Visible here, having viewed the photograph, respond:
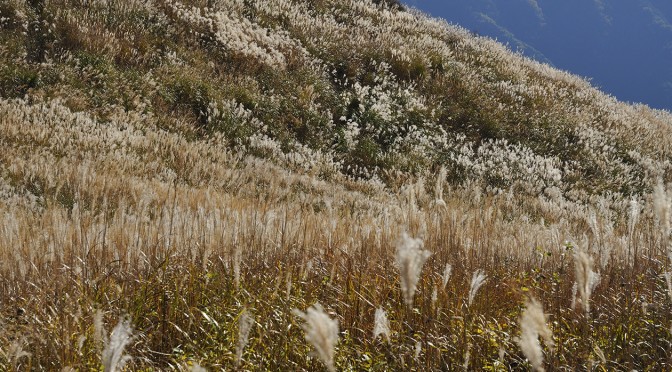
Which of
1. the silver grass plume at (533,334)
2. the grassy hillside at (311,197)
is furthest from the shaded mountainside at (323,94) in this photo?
the silver grass plume at (533,334)

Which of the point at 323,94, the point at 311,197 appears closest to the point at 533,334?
the point at 311,197

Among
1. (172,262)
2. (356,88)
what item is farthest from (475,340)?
(356,88)

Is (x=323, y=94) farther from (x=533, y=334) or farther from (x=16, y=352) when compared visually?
(x=533, y=334)

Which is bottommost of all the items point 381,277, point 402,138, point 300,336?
point 300,336

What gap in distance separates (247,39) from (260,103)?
2680 millimetres

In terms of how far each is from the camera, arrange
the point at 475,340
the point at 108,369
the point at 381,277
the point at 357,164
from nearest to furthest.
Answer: the point at 108,369, the point at 475,340, the point at 381,277, the point at 357,164

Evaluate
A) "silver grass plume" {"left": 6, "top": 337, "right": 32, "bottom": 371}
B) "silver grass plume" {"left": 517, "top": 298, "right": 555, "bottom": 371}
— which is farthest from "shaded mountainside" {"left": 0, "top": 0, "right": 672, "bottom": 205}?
"silver grass plume" {"left": 517, "top": 298, "right": 555, "bottom": 371}

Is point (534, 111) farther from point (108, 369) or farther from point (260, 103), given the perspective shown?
point (108, 369)

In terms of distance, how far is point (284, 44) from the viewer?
15.8m

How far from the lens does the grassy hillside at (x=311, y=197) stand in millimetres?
2971

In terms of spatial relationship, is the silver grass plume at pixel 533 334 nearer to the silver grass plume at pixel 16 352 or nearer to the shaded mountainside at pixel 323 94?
the silver grass plume at pixel 16 352

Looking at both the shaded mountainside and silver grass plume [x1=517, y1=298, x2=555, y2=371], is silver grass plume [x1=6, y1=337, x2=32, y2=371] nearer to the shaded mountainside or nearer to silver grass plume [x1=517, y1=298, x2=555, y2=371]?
silver grass plume [x1=517, y1=298, x2=555, y2=371]

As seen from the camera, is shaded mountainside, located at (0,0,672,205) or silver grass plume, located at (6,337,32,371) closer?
silver grass plume, located at (6,337,32,371)

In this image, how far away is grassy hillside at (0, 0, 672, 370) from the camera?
297 cm
